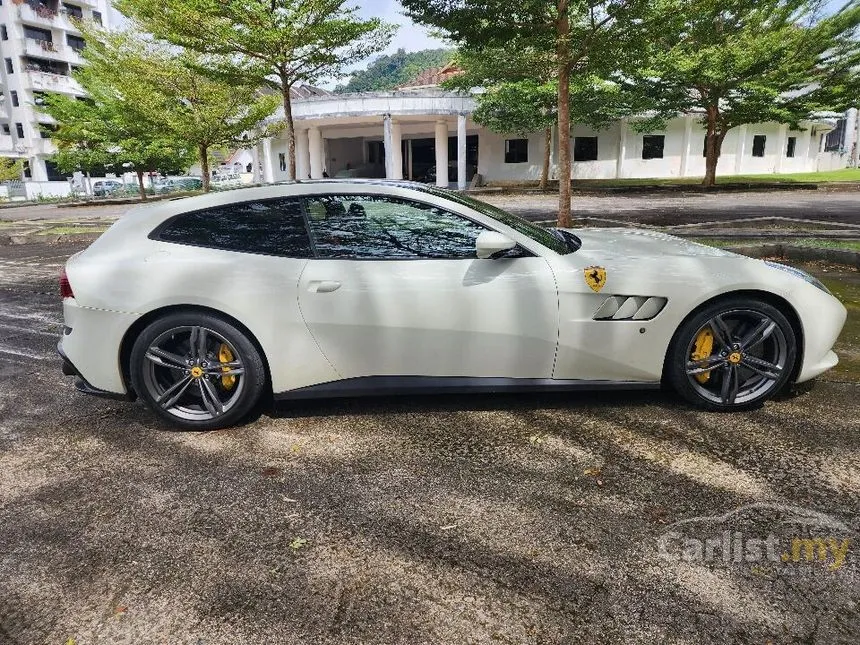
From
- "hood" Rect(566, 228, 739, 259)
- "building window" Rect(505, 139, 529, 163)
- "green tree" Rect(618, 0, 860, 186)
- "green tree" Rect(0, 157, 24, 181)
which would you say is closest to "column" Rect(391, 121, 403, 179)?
"building window" Rect(505, 139, 529, 163)

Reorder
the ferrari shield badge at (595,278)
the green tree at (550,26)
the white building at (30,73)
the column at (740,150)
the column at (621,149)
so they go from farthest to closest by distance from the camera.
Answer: the white building at (30,73)
the column at (740,150)
the column at (621,149)
the green tree at (550,26)
the ferrari shield badge at (595,278)

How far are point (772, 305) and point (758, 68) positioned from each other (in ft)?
81.9

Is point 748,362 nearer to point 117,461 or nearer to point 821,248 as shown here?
point 117,461

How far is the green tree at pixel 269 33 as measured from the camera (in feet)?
43.9

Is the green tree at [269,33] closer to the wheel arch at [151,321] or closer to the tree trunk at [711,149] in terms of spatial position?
the wheel arch at [151,321]

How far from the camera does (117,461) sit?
317 centimetres

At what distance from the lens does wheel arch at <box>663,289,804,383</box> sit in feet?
11.1

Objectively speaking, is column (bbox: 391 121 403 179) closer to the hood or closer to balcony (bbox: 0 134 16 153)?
the hood

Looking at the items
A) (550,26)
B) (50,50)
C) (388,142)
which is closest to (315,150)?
(388,142)

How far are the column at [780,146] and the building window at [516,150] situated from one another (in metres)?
16.2

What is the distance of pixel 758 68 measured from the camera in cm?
2355

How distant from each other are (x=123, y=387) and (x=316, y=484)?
1.45 meters

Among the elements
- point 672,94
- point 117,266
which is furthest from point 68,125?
point 117,266

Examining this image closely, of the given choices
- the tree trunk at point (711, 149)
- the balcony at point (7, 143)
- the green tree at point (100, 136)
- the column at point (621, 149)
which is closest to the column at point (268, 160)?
the green tree at point (100, 136)
